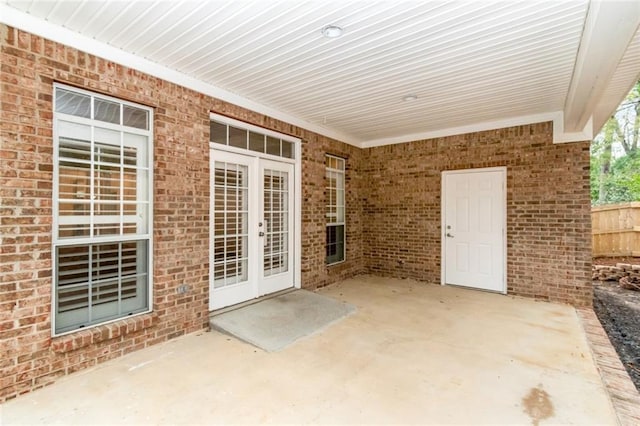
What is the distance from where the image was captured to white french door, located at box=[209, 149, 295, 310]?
410cm

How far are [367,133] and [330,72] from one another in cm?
284

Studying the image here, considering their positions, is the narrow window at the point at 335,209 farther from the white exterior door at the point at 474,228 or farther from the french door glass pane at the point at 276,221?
the white exterior door at the point at 474,228

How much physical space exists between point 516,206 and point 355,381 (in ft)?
Result: 14.1

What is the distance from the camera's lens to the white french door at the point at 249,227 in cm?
410

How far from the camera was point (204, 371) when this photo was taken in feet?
9.20

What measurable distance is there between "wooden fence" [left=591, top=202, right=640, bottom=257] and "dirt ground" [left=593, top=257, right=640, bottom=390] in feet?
7.08


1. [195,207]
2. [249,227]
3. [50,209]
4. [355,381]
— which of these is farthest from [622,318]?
[50,209]

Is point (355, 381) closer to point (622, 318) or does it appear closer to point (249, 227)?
point (249, 227)

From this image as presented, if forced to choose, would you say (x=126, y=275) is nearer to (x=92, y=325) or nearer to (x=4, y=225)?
(x=92, y=325)

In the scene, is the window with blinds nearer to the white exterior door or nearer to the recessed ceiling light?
the recessed ceiling light

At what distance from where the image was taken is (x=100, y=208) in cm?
302

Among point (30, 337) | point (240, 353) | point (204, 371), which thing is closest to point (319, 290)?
point (240, 353)

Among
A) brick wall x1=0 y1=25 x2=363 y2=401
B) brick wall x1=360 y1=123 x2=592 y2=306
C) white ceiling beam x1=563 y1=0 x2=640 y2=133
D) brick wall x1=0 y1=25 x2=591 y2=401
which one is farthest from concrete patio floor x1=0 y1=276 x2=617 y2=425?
white ceiling beam x1=563 y1=0 x2=640 y2=133

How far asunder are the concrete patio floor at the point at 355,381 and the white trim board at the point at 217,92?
2.87 meters
